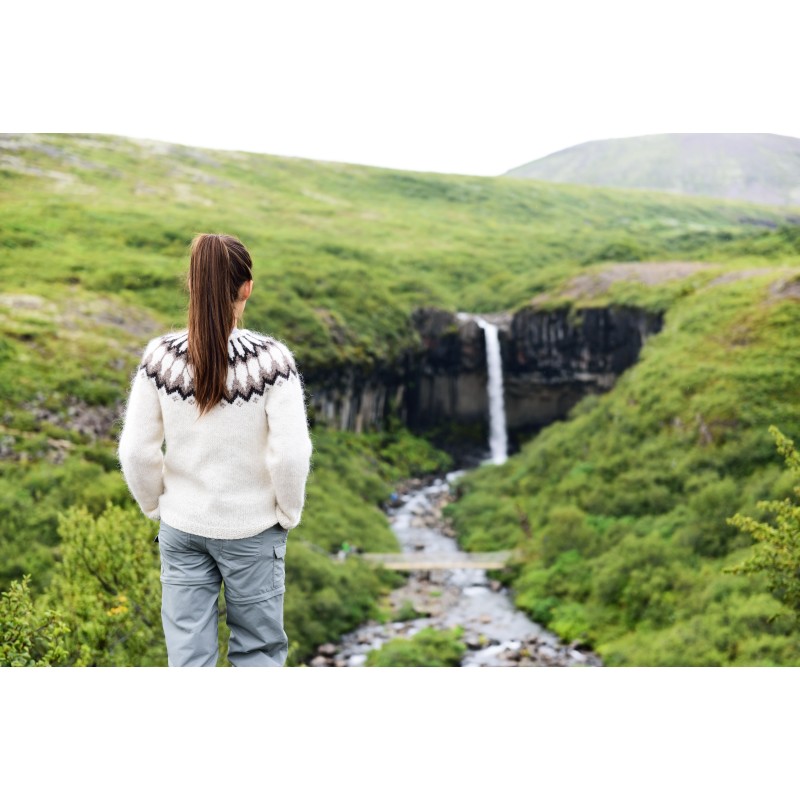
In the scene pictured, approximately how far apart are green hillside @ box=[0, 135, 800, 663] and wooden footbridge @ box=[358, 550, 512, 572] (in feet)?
1.21

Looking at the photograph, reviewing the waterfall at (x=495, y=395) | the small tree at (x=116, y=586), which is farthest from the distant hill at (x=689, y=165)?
the waterfall at (x=495, y=395)

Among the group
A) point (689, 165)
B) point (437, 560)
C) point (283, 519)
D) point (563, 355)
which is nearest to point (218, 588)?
point (283, 519)

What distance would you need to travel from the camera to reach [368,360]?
15.1 meters

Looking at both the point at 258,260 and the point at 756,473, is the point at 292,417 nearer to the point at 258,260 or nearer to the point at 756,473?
the point at 756,473

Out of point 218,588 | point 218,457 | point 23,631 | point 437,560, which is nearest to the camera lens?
point 218,457

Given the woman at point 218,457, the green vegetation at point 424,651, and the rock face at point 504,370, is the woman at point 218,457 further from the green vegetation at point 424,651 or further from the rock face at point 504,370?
the rock face at point 504,370

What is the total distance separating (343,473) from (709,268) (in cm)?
753

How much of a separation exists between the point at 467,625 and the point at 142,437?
7.27 meters

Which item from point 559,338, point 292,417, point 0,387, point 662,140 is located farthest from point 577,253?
point 292,417

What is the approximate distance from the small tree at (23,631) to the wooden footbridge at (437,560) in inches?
244

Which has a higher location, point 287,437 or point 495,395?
point 287,437

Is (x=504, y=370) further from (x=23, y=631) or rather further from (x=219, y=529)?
(x=219, y=529)

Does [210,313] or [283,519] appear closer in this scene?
[210,313]

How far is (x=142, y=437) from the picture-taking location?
76.9 inches
